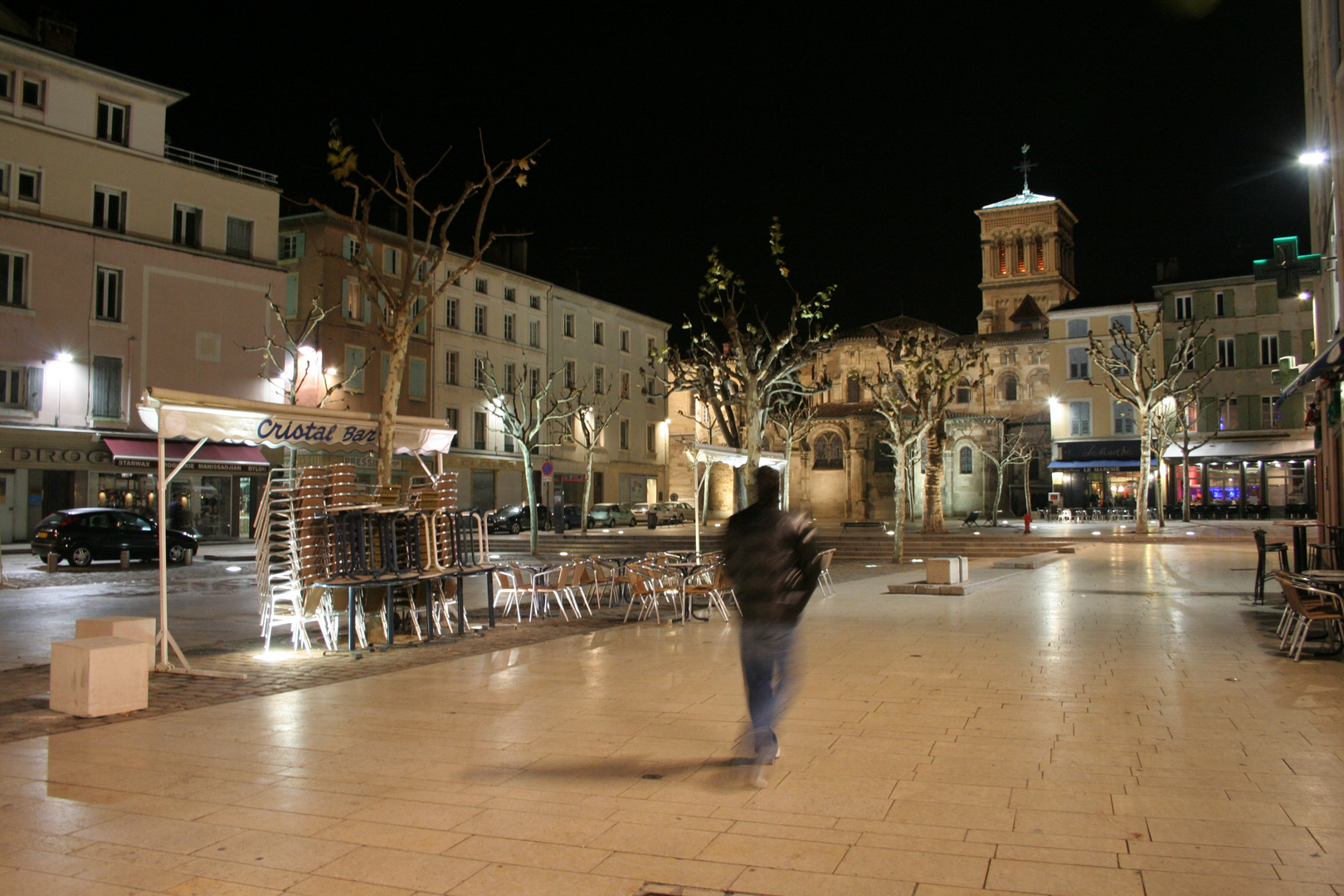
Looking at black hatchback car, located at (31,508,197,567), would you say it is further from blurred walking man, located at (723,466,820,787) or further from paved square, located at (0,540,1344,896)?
blurred walking man, located at (723,466,820,787)

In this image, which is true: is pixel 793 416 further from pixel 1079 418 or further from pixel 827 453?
pixel 1079 418

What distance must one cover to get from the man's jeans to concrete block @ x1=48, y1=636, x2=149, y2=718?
4.73 m

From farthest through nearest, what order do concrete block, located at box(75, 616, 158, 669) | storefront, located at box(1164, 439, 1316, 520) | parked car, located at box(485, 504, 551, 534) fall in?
storefront, located at box(1164, 439, 1316, 520) < parked car, located at box(485, 504, 551, 534) < concrete block, located at box(75, 616, 158, 669)

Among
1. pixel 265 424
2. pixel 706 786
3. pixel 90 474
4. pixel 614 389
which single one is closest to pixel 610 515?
pixel 614 389

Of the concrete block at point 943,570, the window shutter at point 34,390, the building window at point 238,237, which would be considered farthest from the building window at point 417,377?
the concrete block at point 943,570

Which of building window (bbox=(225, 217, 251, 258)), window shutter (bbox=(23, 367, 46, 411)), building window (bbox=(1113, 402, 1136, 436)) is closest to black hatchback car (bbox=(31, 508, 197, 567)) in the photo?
window shutter (bbox=(23, 367, 46, 411))

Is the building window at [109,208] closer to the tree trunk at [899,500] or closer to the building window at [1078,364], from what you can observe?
the tree trunk at [899,500]

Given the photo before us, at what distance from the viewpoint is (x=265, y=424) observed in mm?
10016

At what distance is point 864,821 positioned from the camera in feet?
15.7

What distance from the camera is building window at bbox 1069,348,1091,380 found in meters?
54.6

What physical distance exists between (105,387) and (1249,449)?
4761 centimetres

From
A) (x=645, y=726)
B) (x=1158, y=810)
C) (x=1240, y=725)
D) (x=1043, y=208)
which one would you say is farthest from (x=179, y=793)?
(x=1043, y=208)

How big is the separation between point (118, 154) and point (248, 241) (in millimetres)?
5094

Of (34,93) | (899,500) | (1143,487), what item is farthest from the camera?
(1143,487)
